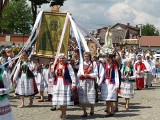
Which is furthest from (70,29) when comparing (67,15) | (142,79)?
(142,79)

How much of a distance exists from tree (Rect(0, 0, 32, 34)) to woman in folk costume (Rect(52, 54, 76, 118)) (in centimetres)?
4433

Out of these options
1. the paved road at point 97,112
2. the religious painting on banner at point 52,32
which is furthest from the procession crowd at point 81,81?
the religious painting on banner at point 52,32

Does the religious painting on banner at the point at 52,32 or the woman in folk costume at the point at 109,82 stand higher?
the religious painting on banner at the point at 52,32

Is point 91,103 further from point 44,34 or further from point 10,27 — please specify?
point 10,27

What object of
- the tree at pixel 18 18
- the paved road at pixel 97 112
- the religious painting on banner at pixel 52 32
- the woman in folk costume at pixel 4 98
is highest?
the tree at pixel 18 18

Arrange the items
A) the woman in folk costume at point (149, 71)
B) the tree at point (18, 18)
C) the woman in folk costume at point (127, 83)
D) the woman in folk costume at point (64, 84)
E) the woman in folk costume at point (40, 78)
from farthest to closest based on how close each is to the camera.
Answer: the tree at point (18, 18), the woman in folk costume at point (149, 71), the woman in folk costume at point (40, 78), the woman in folk costume at point (127, 83), the woman in folk costume at point (64, 84)

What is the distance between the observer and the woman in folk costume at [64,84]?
911 centimetres

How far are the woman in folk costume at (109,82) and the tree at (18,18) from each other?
1729 inches

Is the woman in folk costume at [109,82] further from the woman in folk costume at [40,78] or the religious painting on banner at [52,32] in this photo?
the woman in folk costume at [40,78]

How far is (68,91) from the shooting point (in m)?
9.14

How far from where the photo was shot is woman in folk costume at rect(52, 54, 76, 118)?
9.11 meters

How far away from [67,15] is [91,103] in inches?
98.8

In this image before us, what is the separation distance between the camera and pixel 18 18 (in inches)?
2149

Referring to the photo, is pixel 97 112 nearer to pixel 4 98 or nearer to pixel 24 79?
pixel 24 79
